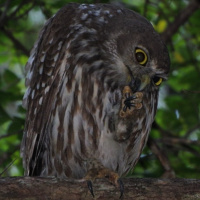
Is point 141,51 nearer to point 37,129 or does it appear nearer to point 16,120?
point 37,129

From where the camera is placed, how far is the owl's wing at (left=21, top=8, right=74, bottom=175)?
18.4ft

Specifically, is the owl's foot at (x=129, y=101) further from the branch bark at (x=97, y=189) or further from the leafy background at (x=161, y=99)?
the leafy background at (x=161, y=99)

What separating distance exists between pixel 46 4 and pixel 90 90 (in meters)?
1.88

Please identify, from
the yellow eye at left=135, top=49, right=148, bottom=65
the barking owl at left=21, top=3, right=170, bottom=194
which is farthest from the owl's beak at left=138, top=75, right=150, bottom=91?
the yellow eye at left=135, top=49, right=148, bottom=65

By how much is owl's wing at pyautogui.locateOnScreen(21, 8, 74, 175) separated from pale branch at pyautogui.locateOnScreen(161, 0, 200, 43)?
1852 millimetres

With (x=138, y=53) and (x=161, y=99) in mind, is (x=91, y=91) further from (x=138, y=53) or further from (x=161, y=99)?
(x=161, y=99)

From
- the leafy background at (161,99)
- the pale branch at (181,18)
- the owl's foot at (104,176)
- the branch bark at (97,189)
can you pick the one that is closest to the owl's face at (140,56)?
the owl's foot at (104,176)

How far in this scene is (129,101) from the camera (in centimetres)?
546

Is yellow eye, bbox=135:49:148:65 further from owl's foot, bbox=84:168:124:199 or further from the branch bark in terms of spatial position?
the branch bark

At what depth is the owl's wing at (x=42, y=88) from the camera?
5.61m

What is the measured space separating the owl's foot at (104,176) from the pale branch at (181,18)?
2.52m

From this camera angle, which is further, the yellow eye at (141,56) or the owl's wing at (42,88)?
the owl's wing at (42,88)

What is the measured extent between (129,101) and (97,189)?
99 cm

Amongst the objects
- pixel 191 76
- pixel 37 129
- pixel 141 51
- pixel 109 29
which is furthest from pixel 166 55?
pixel 191 76
